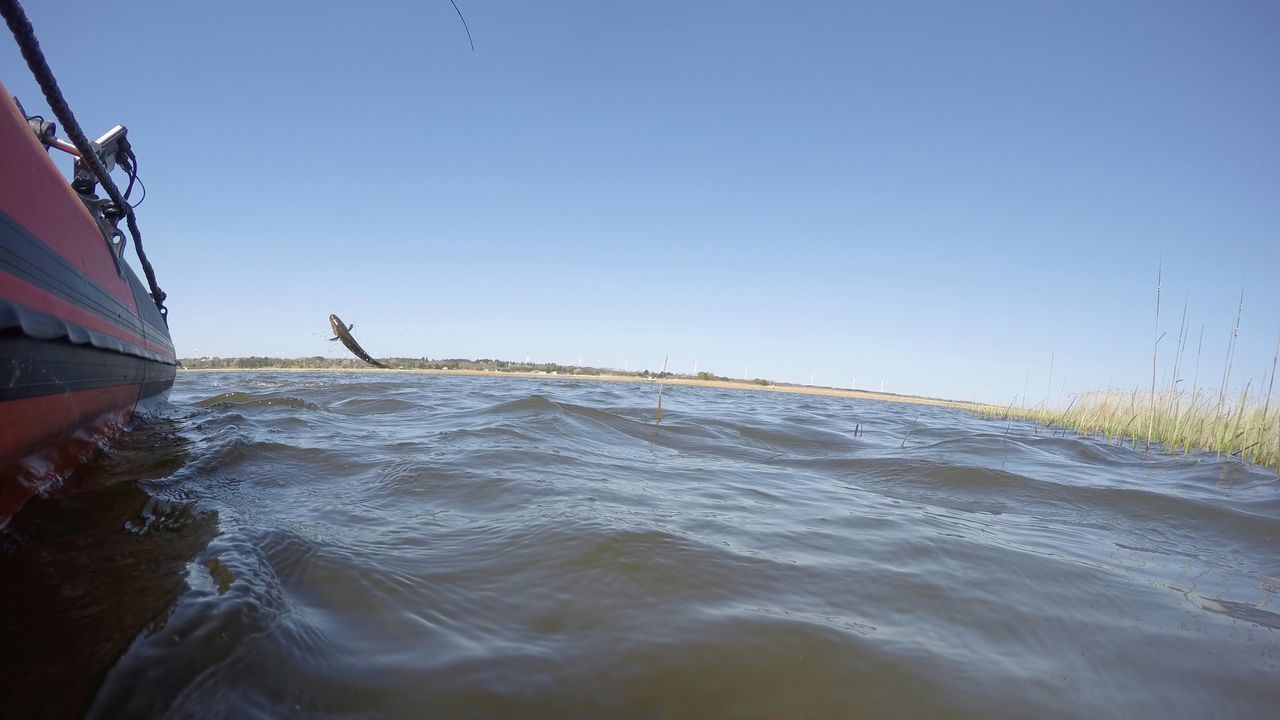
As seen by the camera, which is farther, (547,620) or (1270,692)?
(547,620)

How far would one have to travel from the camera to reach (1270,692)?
1628mm

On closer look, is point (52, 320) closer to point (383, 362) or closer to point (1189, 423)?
point (1189, 423)

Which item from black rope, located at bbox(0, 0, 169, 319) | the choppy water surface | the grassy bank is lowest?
the choppy water surface

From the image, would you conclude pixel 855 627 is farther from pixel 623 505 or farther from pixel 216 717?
pixel 216 717

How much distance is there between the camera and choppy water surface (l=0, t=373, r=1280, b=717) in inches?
56.5

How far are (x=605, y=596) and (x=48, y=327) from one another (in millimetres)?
Result: 2796

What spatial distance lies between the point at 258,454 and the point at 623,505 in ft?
10.7

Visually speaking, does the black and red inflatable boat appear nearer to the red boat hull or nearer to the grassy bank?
the red boat hull

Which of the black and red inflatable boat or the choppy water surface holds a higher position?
the black and red inflatable boat

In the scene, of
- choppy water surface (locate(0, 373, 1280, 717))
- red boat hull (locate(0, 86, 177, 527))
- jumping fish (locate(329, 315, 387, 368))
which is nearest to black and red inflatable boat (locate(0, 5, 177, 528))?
red boat hull (locate(0, 86, 177, 527))

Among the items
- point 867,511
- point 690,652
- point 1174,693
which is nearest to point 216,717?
point 690,652

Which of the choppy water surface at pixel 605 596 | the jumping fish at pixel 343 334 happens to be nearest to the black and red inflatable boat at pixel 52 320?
the choppy water surface at pixel 605 596

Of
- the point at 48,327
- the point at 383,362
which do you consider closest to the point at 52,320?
the point at 48,327

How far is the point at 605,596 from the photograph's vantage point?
2043mm
